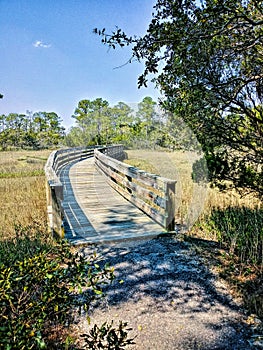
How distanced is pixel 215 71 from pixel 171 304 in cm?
273

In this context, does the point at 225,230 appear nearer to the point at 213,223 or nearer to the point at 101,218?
the point at 213,223

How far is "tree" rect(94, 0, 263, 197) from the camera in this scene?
245cm

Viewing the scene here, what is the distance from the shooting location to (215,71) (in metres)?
3.54

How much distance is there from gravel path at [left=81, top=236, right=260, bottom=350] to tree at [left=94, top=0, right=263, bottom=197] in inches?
61.8

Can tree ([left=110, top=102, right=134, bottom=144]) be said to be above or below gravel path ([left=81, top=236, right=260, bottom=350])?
above

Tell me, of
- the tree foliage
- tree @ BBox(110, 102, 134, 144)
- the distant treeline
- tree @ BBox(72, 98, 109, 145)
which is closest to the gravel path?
the distant treeline

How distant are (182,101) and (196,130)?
0.53 metres

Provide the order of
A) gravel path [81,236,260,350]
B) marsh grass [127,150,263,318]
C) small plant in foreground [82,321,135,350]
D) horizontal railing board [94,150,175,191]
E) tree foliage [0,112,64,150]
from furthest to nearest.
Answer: tree foliage [0,112,64,150] < horizontal railing board [94,150,175,191] < marsh grass [127,150,263,318] < gravel path [81,236,260,350] < small plant in foreground [82,321,135,350]

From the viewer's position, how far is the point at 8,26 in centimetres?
506

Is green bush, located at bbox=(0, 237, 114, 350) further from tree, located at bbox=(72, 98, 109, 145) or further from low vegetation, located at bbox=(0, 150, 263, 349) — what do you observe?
tree, located at bbox=(72, 98, 109, 145)

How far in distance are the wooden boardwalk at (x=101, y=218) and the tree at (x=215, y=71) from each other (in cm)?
160

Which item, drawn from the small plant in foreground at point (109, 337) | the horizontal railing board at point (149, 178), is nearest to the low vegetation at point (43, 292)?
the small plant in foreground at point (109, 337)

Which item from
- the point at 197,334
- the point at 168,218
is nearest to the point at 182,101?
the point at 168,218

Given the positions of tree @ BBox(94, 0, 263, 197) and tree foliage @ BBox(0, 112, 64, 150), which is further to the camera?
tree foliage @ BBox(0, 112, 64, 150)
